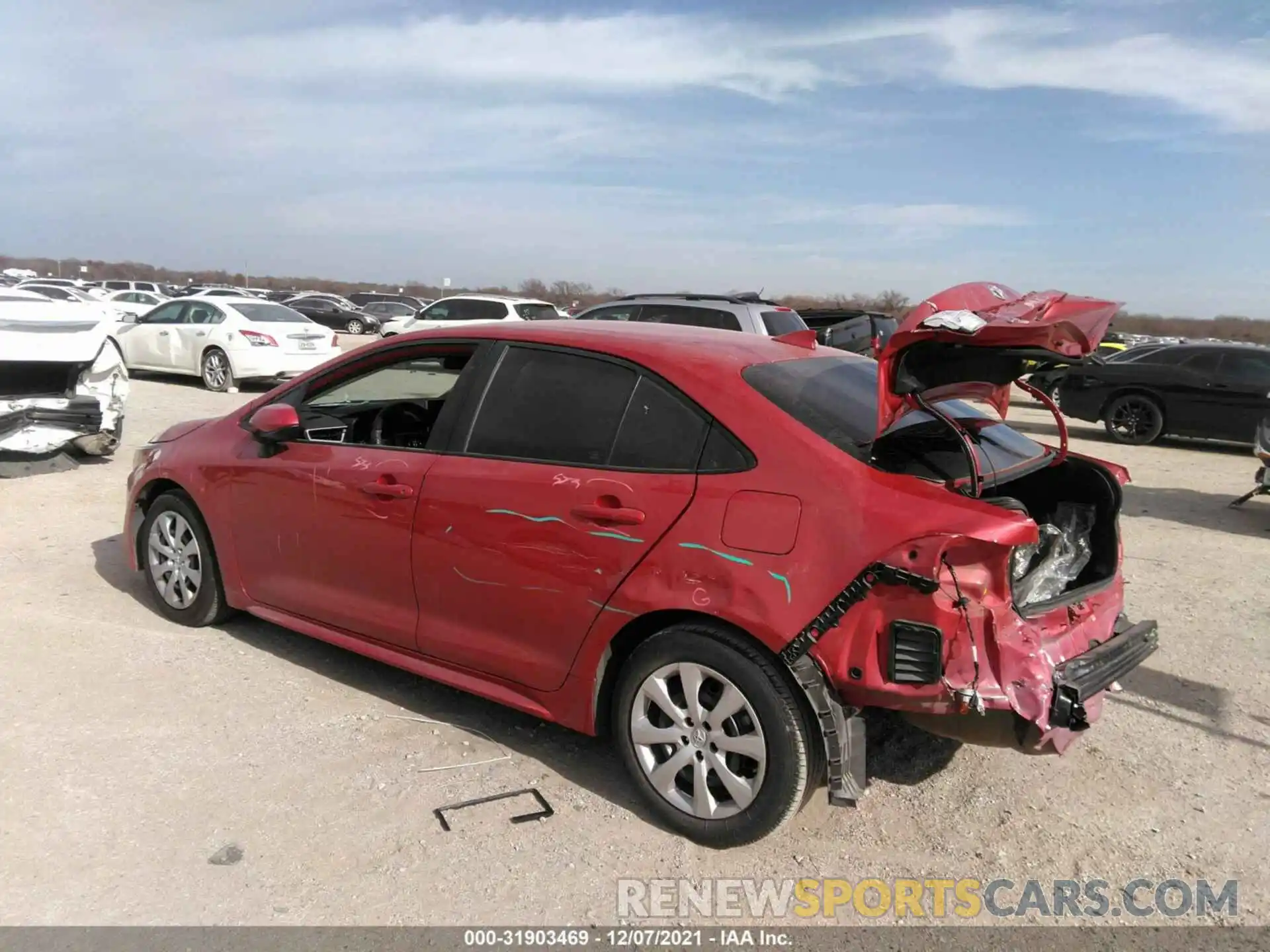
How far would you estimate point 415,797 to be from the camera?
3.42 metres

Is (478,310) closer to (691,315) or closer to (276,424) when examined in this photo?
(691,315)

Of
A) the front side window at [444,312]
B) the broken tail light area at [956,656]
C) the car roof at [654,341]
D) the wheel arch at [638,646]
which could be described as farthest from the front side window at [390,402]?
the front side window at [444,312]

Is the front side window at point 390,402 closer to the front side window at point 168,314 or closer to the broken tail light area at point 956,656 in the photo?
the broken tail light area at point 956,656

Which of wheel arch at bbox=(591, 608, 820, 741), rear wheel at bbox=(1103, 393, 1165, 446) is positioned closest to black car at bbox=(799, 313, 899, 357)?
rear wheel at bbox=(1103, 393, 1165, 446)

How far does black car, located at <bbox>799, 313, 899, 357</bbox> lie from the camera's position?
12.3 meters

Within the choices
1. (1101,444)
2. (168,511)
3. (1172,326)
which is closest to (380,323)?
(1101,444)

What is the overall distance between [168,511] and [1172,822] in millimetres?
4778

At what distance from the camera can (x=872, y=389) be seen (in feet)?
11.8

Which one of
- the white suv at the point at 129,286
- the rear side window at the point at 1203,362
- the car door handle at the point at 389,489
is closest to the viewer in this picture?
the car door handle at the point at 389,489

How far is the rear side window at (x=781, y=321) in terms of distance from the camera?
11.2m

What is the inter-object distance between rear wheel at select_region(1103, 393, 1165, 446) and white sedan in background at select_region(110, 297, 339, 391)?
12.5 meters

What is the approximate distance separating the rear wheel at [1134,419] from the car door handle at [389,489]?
513 inches

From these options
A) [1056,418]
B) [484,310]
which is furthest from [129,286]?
[1056,418]

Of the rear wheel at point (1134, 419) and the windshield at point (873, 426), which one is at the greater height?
the windshield at point (873, 426)
